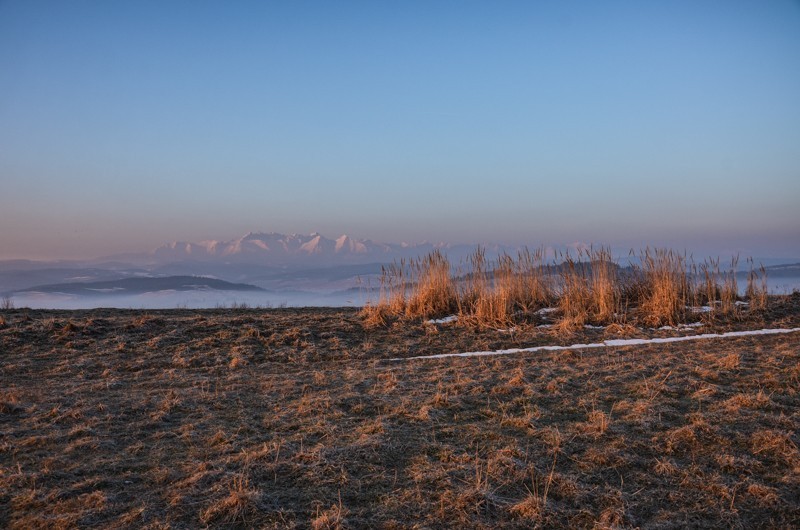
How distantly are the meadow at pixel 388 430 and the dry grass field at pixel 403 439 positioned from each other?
0.01 metres

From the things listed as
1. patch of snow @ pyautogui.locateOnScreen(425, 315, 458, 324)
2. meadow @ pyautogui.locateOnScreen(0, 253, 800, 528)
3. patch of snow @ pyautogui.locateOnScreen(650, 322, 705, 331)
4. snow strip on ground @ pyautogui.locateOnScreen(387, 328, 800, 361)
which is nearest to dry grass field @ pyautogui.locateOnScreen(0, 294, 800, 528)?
meadow @ pyautogui.locateOnScreen(0, 253, 800, 528)

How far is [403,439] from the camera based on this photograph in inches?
139

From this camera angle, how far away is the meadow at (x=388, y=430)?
8.67 feet

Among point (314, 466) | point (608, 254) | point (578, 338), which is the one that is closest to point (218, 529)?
point (314, 466)

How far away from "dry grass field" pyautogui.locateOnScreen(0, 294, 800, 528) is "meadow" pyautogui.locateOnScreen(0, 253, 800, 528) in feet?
0.05

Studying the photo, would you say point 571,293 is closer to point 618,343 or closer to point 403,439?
point 618,343

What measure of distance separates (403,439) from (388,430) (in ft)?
0.53

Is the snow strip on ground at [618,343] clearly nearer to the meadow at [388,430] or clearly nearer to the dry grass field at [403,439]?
the meadow at [388,430]

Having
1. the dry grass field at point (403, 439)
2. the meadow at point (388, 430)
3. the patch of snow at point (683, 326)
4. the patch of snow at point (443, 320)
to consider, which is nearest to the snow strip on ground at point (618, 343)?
the meadow at point (388, 430)

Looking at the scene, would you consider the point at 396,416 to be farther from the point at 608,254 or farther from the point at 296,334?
the point at 608,254

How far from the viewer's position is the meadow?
104 inches

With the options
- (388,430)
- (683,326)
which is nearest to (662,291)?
(683,326)

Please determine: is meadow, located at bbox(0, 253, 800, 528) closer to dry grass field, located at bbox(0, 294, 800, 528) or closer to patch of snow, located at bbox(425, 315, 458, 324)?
dry grass field, located at bbox(0, 294, 800, 528)

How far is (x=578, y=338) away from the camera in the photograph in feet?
24.5
